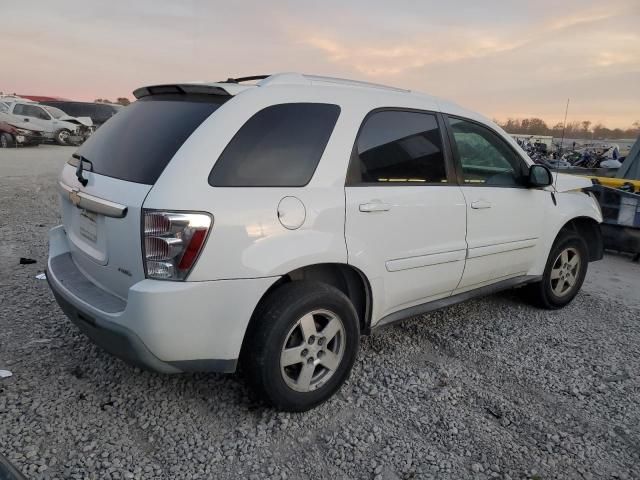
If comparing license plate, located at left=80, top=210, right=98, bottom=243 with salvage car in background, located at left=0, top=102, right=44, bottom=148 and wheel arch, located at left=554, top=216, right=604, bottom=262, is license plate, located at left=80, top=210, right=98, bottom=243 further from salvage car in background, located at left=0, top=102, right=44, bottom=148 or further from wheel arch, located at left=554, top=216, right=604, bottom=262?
salvage car in background, located at left=0, top=102, right=44, bottom=148

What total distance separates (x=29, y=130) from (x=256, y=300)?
21255 mm

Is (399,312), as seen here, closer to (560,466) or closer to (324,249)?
(324,249)

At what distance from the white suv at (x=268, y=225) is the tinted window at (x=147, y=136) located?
1 centimetres

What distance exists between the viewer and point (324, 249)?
2.66 metres

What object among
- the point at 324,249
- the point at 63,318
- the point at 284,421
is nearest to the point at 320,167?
the point at 324,249

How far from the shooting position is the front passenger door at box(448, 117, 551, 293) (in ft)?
11.8

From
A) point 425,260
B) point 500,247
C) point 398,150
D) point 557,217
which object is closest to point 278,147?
point 398,150

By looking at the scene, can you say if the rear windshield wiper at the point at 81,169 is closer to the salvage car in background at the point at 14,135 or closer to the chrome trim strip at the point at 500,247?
the chrome trim strip at the point at 500,247

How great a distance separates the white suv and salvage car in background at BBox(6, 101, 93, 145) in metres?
20.4

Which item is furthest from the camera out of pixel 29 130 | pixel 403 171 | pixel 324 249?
pixel 29 130

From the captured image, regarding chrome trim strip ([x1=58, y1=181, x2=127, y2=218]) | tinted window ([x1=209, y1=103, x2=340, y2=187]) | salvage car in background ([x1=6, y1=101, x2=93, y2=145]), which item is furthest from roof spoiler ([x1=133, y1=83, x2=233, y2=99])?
salvage car in background ([x1=6, y1=101, x2=93, y2=145])

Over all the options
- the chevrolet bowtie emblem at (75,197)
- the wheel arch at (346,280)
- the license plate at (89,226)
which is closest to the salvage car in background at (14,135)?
the chevrolet bowtie emblem at (75,197)

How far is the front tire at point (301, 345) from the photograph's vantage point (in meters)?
2.54

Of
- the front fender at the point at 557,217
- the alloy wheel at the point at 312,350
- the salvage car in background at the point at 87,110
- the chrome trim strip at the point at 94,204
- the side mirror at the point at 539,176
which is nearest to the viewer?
the chrome trim strip at the point at 94,204
